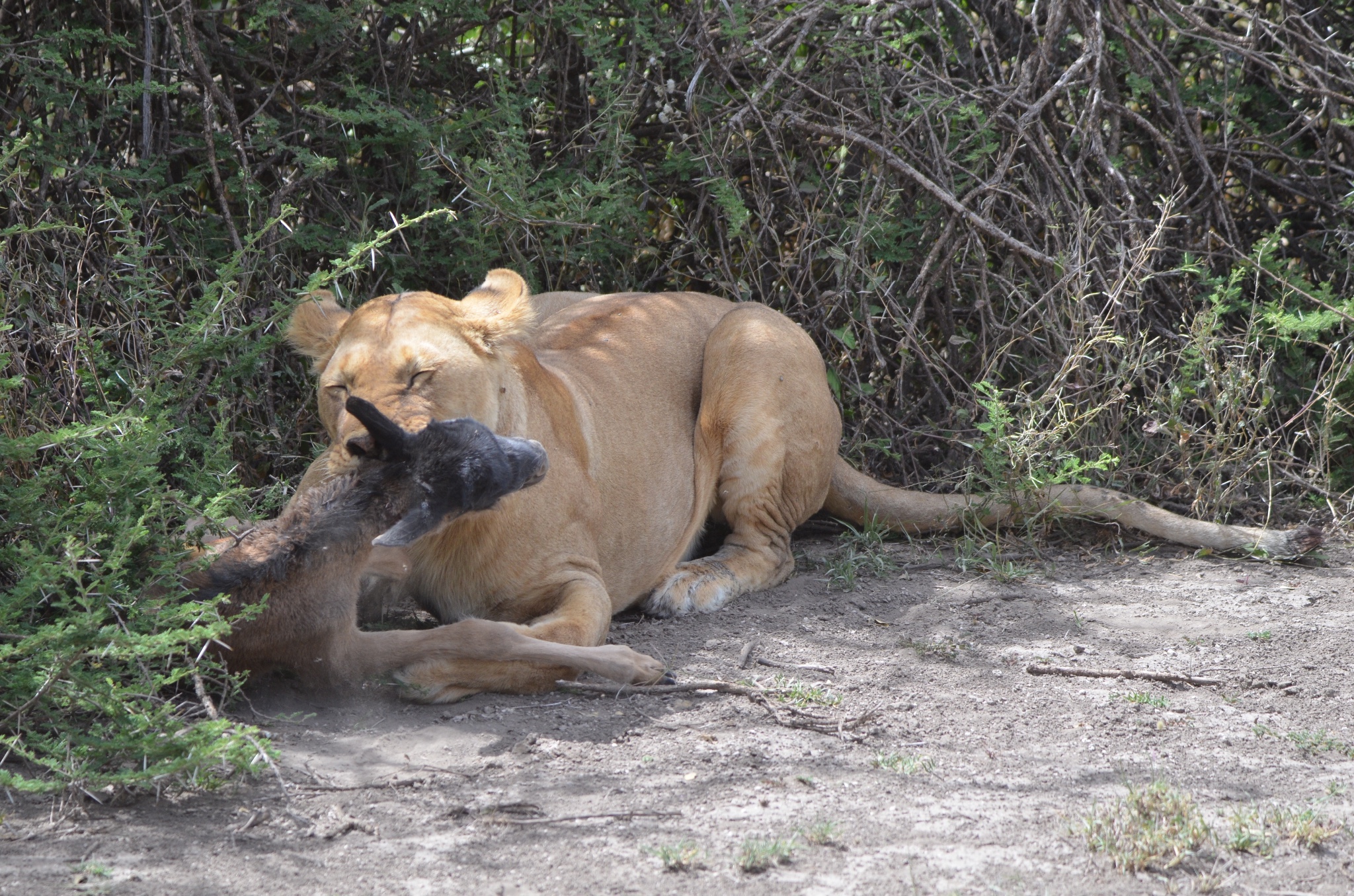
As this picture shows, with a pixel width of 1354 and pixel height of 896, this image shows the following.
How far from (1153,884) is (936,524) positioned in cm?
277

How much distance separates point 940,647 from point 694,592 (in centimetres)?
100

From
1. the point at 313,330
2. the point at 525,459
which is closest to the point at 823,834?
the point at 525,459

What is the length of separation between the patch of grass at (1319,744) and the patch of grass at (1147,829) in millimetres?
599

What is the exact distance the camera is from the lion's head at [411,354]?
11.3 feet

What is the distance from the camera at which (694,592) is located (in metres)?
4.60

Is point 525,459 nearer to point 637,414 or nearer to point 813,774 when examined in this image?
point 813,774

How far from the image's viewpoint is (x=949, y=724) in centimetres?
335

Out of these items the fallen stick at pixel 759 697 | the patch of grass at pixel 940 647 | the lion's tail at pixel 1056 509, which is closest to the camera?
the fallen stick at pixel 759 697

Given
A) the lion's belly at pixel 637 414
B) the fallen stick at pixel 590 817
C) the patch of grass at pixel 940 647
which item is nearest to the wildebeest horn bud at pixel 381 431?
the fallen stick at pixel 590 817

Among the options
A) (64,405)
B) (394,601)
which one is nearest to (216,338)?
(64,405)

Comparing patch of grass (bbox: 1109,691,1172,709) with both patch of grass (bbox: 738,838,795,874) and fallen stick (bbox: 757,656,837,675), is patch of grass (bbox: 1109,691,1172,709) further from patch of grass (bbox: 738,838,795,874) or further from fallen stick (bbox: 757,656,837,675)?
patch of grass (bbox: 738,838,795,874)

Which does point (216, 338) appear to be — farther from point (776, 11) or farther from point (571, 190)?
point (776, 11)

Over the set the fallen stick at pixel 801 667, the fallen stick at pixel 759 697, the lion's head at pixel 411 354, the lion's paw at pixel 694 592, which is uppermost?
the lion's head at pixel 411 354

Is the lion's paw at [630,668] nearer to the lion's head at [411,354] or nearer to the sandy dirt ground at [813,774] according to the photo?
the sandy dirt ground at [813,774]
